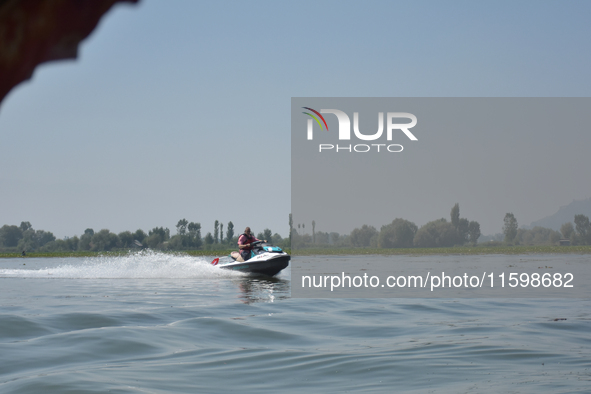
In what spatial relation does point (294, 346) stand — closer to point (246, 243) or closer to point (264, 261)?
point (264, 261)

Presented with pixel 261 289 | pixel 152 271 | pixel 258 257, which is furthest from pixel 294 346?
pixel 152 271

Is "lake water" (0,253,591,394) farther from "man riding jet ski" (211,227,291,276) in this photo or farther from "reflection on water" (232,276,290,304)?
"man riding jet ski" (211,227,291,276)

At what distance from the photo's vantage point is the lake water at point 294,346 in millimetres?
7559

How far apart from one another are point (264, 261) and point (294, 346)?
14.5 meters

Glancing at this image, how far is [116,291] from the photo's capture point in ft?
67.4

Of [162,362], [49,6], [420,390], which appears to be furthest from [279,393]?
[49,6]

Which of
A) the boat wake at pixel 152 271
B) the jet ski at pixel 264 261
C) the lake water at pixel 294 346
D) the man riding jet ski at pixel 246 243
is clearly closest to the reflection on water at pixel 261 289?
the jet ski at pixel 264 261

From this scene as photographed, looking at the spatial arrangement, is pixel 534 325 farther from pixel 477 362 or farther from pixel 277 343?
pixel 277 343

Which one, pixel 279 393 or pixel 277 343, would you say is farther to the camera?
pixel 277 343

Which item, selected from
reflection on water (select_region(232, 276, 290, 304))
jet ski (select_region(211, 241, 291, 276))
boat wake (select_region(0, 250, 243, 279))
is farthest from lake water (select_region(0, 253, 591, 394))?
boat wake (select_region(0, 250, 243, 279))

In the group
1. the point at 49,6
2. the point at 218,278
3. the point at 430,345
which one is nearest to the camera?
the point at 49,6

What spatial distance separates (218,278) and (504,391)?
20.3m

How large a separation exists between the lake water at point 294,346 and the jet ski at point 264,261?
7354 millimetres

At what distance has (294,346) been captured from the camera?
32.4ft
